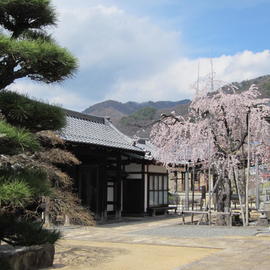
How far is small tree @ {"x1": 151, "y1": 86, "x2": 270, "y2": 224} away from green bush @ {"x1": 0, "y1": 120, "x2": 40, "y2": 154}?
32.0ft

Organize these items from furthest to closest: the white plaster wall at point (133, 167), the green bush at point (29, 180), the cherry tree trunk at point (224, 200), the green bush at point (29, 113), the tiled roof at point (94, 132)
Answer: the white plaster wall at point (133, 167)
the tiled roof at point (94, 132)
the cherry tree trunk at point (224, 200)
the green bush at point (29, 113)
the green bush at point (29, 180)

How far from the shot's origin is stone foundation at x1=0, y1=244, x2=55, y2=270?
666 cm

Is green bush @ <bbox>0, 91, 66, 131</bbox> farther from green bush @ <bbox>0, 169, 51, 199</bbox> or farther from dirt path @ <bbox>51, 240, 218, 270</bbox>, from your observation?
dirt path @ <bbox>51, 240, 218, 270</bbox>

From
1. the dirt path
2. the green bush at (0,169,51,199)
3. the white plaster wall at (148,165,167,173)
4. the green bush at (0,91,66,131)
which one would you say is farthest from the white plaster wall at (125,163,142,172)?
the green bush at (0,169,51,199)

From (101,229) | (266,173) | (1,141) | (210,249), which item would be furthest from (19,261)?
(266,173)

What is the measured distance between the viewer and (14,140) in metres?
5.72

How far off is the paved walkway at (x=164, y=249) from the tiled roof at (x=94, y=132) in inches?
139

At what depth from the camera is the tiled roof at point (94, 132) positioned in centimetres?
1602

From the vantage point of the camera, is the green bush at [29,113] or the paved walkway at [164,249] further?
the paved walkway at [164,249]

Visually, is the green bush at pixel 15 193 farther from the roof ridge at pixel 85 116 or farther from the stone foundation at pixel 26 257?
the roof ridge at pixel 85 116

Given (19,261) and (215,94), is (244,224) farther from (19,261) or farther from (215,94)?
(19,261)

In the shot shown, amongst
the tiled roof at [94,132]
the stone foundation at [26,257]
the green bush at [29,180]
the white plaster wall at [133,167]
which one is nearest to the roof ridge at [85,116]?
the tiled roof at [94,132]

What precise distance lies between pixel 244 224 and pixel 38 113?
9.95m

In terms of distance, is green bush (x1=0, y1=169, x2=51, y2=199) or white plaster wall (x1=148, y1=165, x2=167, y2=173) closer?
green bush (x1=0, y1=169, x2=51, y2=199)
